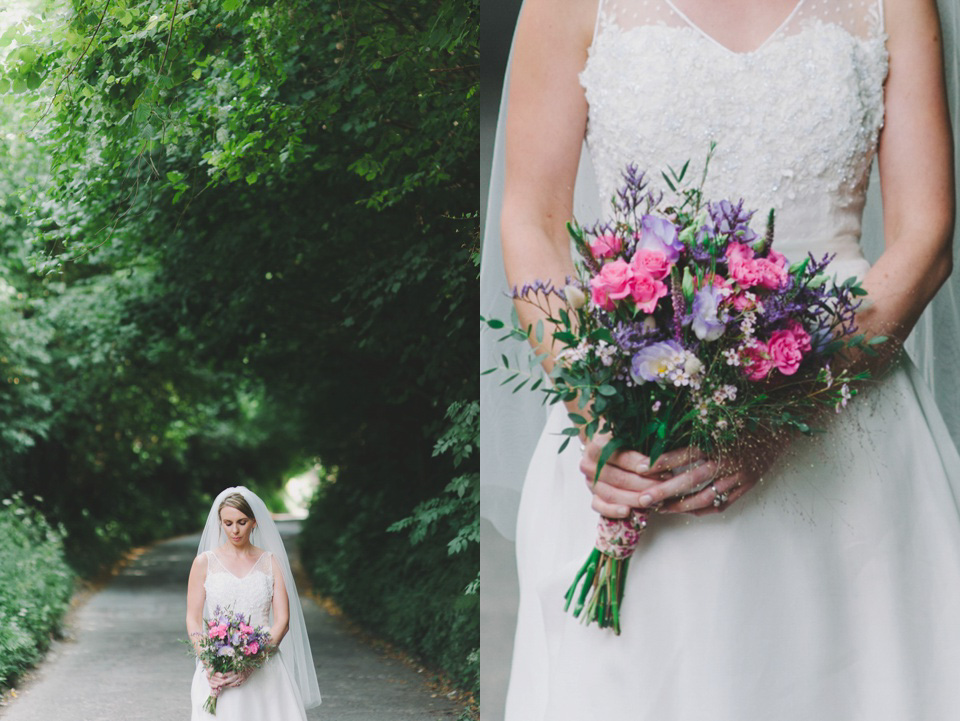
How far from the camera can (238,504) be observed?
17.4 ft

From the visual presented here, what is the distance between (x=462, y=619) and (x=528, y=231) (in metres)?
6.01

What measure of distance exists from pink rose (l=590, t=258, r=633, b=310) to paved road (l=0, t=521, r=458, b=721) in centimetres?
640

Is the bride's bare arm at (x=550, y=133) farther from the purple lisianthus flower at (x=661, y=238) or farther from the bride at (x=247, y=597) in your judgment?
the bride at (x=247, y=597)

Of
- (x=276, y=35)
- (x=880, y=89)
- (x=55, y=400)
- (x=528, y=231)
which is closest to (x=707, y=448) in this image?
(x=528, y=231)

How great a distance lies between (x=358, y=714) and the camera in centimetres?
782

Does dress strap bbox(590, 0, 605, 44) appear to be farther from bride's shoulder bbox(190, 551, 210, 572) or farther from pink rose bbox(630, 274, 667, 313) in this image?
bride's shoulder bbox(190, 551, 210, 572)

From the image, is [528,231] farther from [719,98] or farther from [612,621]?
[612,621]

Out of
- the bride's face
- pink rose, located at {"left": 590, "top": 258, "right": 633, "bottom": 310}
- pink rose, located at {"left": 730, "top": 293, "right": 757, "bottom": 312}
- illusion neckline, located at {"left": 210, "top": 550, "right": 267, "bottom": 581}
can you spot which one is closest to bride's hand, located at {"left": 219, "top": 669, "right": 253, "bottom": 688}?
illusion neckline, located at {"left": 210, "top": 550, "right": 267, "bottom": 581}

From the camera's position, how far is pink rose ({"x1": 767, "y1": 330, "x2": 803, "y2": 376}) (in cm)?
161

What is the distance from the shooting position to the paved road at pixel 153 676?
8.00 metres

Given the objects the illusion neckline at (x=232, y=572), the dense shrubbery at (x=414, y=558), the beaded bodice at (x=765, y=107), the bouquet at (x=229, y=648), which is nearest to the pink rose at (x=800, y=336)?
the beaded bodice at (x=765, y=107)

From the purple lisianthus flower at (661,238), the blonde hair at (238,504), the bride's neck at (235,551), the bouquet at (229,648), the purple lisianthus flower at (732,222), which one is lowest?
the bouquet at (229,648)

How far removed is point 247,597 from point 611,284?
391 cm

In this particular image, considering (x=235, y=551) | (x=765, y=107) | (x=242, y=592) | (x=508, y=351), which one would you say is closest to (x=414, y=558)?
(x=235, y=551)
